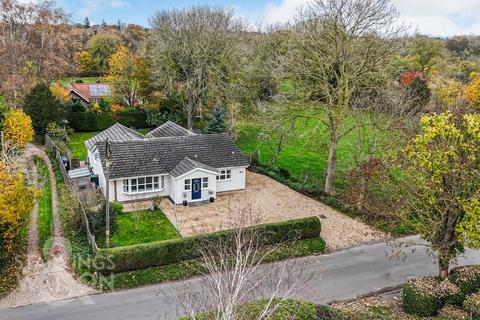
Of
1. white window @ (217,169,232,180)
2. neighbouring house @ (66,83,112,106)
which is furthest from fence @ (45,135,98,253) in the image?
neighbouring house @ (66,83,112,106)

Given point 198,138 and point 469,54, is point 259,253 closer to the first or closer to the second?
point 198,138

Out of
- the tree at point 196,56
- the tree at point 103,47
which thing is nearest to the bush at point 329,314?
the tree at point 196,56

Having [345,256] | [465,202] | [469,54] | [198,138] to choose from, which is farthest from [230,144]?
[469,54]

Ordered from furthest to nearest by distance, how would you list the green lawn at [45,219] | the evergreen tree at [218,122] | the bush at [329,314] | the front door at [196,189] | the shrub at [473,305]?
the evergreen tree at [218,122] < the front door at [196,189] < the green lawn at [45,219] < the shrub at [473,305] < the bush at [329,314]

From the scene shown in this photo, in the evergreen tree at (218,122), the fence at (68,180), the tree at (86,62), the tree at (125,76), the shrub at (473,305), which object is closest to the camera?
the shrub at (473,305)

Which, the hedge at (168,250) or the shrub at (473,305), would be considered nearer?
the shrub at (473,305)

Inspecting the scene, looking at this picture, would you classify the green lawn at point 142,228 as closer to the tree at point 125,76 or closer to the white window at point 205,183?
the white window at point 205,183

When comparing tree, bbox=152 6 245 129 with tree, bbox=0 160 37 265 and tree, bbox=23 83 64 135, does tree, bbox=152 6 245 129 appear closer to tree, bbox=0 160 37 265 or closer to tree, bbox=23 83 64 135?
tree, bbox=23 83 64 135
